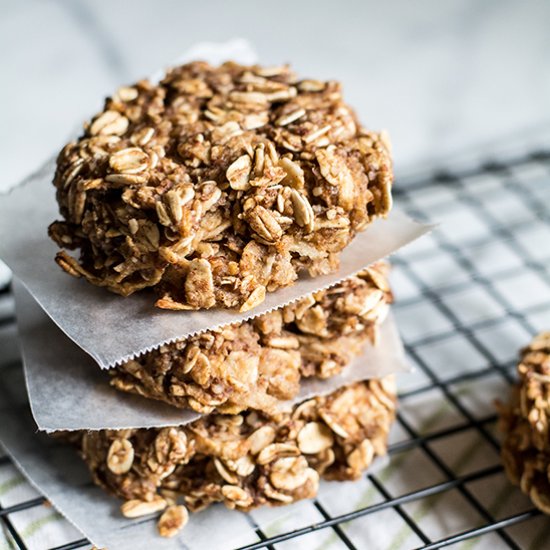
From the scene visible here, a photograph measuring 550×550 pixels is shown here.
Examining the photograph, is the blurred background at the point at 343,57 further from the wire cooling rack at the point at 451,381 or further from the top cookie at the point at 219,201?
the top cookie at the point at 219,201

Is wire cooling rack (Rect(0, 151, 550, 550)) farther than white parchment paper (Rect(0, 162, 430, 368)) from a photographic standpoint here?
Yes

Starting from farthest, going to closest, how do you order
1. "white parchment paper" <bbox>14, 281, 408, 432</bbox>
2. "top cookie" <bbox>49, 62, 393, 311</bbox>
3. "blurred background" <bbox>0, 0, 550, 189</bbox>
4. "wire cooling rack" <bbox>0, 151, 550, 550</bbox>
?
"blurred background" <bbox>0, 0, 550, 189</bbox> → "wire cooling rack" <bbox>0, 151, 550, 550</bbox> → "white parchment paper" <bbox>14, 281, 408, 432</bbox> → "top cookie" <bbox>49, 62, 393, 311</bbox>


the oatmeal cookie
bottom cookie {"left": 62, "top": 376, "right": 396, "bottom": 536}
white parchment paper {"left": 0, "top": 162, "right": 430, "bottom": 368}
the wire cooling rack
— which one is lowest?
the wire cooling rack

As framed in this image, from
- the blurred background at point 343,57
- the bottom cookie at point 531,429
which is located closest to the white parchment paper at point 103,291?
the bottom cookie at point 531,429

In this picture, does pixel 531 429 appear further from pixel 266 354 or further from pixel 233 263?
pixel 233 263

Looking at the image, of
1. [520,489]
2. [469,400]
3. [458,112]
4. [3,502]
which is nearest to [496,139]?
[458,112]

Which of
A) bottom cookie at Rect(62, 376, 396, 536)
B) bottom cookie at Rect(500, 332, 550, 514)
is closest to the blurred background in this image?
bottom cookie at Rect(500, 332, 550, 514)

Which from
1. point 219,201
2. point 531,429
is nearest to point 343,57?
point 531,429

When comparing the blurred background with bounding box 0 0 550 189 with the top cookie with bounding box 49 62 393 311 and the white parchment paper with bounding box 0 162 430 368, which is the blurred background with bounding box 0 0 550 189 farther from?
the top cookie with bounding box 49 62 393 311
